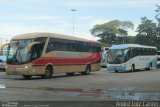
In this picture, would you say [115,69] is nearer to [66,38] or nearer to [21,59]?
[66,38]

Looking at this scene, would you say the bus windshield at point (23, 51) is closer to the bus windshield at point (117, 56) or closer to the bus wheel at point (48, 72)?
the bus wheel at point (48, 72)

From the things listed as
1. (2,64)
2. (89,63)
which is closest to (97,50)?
(89,63)

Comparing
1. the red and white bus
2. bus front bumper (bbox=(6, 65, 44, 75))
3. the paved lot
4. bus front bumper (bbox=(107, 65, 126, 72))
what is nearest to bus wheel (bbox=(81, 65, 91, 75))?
the red and white bus

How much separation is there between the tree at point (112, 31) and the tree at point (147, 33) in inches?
471

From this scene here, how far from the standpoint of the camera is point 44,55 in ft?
100

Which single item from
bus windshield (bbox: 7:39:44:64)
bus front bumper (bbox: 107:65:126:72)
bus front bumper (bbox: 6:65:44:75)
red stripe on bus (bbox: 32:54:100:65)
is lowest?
bus front bumper (bbox: 107:65:126:72)

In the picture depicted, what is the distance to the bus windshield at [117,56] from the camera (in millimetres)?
45188

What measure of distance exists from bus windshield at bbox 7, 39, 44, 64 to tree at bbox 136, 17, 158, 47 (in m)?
82.1

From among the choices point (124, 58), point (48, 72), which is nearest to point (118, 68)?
point (124, 58)

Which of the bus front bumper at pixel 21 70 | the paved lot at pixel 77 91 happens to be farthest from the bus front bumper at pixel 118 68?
the paved lot at pixel 77 91

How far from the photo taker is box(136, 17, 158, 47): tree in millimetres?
113938

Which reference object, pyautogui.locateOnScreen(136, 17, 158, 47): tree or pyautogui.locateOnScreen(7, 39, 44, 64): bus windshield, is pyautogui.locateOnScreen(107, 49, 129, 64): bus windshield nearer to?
pyautogui.locateOnScreen(7, 39, 44, 64): bus windshield

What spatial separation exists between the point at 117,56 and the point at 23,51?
17602 millimetres

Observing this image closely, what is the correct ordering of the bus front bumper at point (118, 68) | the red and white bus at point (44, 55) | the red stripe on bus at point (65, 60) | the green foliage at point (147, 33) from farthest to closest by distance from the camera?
the green foliage at point (147, 33), the bus front bumper at point (118, 68), the red stripe on bus at point (65, 60), the red and white bus at point (44, 55)
